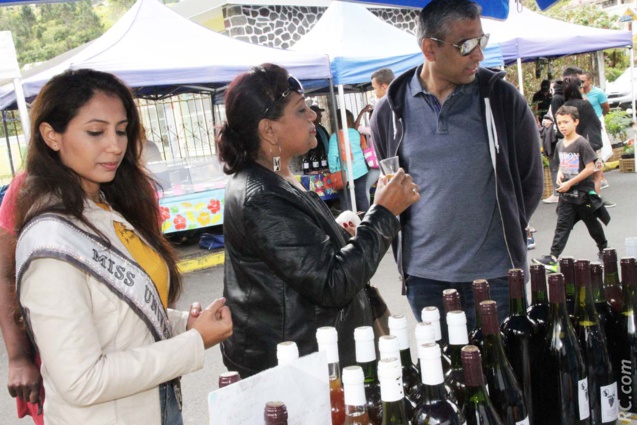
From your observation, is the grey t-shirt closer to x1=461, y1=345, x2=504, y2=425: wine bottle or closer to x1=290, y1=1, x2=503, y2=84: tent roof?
x1=461, y1=345, x2=504, y2=425: wine bottle

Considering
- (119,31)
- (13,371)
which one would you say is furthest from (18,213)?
(119,31)

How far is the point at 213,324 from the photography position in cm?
158

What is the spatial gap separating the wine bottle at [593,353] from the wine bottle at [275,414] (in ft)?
2.91

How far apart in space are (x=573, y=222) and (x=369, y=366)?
4897mm

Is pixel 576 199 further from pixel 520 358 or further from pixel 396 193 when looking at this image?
pixel 520 358

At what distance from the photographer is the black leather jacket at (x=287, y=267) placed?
5.74ft

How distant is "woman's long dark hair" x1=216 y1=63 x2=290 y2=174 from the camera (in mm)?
1925

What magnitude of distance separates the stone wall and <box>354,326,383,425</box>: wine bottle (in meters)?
12.5

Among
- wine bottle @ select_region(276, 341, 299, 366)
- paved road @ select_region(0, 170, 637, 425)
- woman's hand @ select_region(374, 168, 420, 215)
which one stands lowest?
paved road @ select_region(0, 170, 637, 425)

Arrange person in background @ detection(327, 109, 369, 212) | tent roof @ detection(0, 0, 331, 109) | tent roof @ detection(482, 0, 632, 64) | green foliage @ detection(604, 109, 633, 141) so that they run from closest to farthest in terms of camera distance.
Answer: tent roof @ detection(0, 0, 331, 109)
person in background @ detection(327, 109, 369, 212)
tent roof @ detection(482, 0, 632, 64)
green foliage @ detection(604, 109, 633, 141)

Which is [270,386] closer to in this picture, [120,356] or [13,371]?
[120,356]

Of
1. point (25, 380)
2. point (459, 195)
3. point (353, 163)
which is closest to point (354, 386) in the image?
point (25, 380)

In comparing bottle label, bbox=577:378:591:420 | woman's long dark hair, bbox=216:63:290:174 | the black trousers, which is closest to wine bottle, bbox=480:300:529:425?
bottle label, bbox=577:378:591:420

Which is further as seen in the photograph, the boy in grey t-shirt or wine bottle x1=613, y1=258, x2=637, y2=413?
the boy in grey t-shirt
